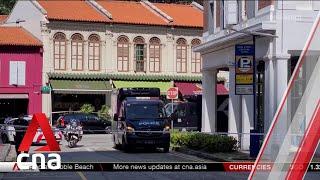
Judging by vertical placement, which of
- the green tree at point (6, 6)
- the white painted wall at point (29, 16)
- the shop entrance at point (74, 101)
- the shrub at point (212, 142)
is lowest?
the shrub at point (212, 142)

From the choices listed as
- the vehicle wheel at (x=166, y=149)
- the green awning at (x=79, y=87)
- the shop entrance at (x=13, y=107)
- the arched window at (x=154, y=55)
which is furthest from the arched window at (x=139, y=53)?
the vehicle wheel at (x=166, y=149)

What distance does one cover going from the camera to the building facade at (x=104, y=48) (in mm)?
52062

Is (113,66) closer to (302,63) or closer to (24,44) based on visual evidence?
(24,44)

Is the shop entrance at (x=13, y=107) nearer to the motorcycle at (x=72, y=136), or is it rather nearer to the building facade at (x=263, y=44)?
the building facade at (x=263, y=44)

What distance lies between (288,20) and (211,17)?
9.66 metres

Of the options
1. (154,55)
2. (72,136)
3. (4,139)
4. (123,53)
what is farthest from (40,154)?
(154,55)

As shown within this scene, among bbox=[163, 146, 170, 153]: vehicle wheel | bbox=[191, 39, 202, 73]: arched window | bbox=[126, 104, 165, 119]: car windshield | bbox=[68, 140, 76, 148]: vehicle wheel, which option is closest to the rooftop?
bbox=[191, 39, 202, 73]: arched window

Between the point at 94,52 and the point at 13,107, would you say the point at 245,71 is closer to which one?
the point at 94,52

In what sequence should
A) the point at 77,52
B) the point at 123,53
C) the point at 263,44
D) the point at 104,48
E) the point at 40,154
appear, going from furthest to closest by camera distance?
1. the point at 123,53
2. the point at 104,48
3. the point at 77,52
4. the point at 263,44
5. the point at 40,154

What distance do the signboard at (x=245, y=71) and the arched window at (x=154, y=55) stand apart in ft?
106

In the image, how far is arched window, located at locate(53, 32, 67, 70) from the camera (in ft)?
170

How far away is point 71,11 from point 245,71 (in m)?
Answer: 34.1

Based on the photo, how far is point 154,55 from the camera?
55219 millimetres

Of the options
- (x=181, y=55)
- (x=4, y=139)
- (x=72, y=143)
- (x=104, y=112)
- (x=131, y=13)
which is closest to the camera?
(x=4, y=139)
